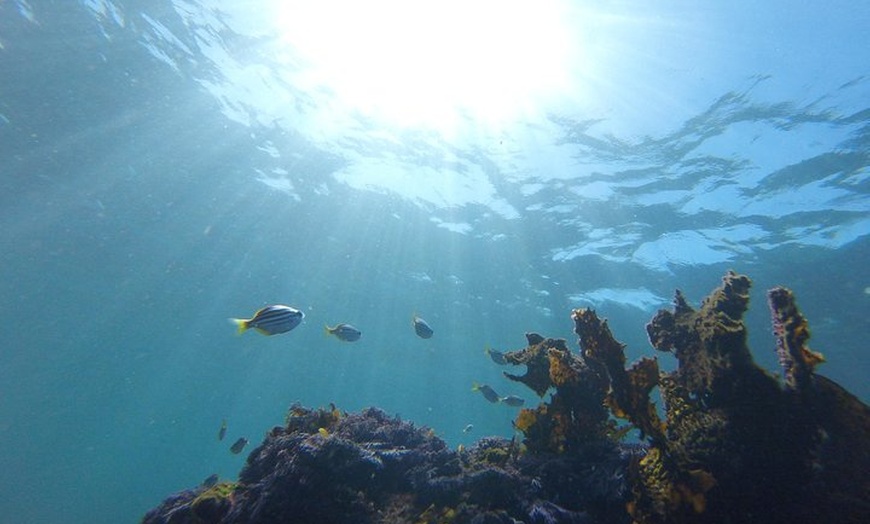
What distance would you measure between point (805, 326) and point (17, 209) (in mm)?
38846

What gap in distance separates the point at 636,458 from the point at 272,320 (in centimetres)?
530

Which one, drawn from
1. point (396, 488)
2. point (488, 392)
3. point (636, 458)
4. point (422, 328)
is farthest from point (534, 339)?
point (488, 392)

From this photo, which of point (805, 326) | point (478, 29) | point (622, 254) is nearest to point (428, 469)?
point (805, 326)

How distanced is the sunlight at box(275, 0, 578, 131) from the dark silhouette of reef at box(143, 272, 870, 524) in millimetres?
11372

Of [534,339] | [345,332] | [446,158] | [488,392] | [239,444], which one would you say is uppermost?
[446,158]

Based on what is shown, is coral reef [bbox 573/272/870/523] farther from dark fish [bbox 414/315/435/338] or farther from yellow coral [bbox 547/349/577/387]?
dark fish [bbox 414/315/435/338]

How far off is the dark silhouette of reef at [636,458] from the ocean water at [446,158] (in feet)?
30.0

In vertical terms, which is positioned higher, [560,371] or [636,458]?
[560,371]

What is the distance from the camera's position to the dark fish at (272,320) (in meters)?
6.49

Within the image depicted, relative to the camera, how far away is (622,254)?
23281 mm

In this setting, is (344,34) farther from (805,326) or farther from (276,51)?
(805,326)

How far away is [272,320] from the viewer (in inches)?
260

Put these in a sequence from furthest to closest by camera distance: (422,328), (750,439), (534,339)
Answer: (422,328)
(534,339)
(750,439)

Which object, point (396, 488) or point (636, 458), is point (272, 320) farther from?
point (636, 458)
